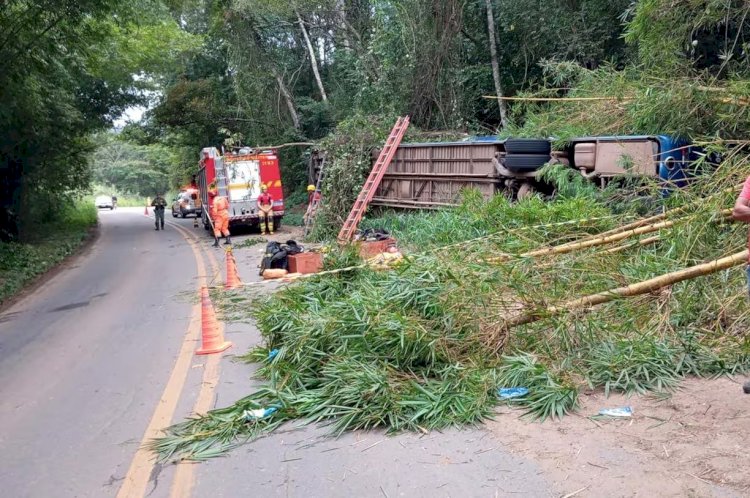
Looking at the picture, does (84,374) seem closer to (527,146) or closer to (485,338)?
(485,338)

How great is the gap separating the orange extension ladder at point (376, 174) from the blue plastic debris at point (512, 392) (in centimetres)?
1128

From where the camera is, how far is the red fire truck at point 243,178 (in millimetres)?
20297

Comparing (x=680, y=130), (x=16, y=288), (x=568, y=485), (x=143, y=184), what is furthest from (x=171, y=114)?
(x=143, y=184)

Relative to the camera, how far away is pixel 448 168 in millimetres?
14812

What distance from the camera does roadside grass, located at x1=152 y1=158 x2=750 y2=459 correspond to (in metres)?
4.57

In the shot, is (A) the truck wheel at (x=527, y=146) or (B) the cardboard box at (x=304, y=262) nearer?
(B) the cardboard box at (x=304, y=262)

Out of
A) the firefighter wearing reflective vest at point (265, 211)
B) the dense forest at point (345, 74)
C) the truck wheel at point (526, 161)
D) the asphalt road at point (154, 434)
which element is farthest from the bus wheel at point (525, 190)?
the firefighter wearing reflective vest at point (265, 211)

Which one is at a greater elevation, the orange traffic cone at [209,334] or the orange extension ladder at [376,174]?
the orange extension ladder at [376,174]

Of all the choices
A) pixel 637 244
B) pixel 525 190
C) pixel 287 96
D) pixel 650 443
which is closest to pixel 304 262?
pixel 525 190

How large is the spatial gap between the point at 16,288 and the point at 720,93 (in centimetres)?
1329

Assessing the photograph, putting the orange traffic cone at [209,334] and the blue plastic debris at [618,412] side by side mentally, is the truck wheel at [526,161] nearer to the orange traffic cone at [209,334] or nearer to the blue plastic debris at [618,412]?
the orange traffic cone at [209,334]

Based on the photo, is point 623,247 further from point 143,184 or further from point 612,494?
point 143,184

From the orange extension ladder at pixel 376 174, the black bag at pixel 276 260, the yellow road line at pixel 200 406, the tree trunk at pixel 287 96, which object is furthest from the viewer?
the tree trunk at pixel 287 96

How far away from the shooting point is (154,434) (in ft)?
15.7
